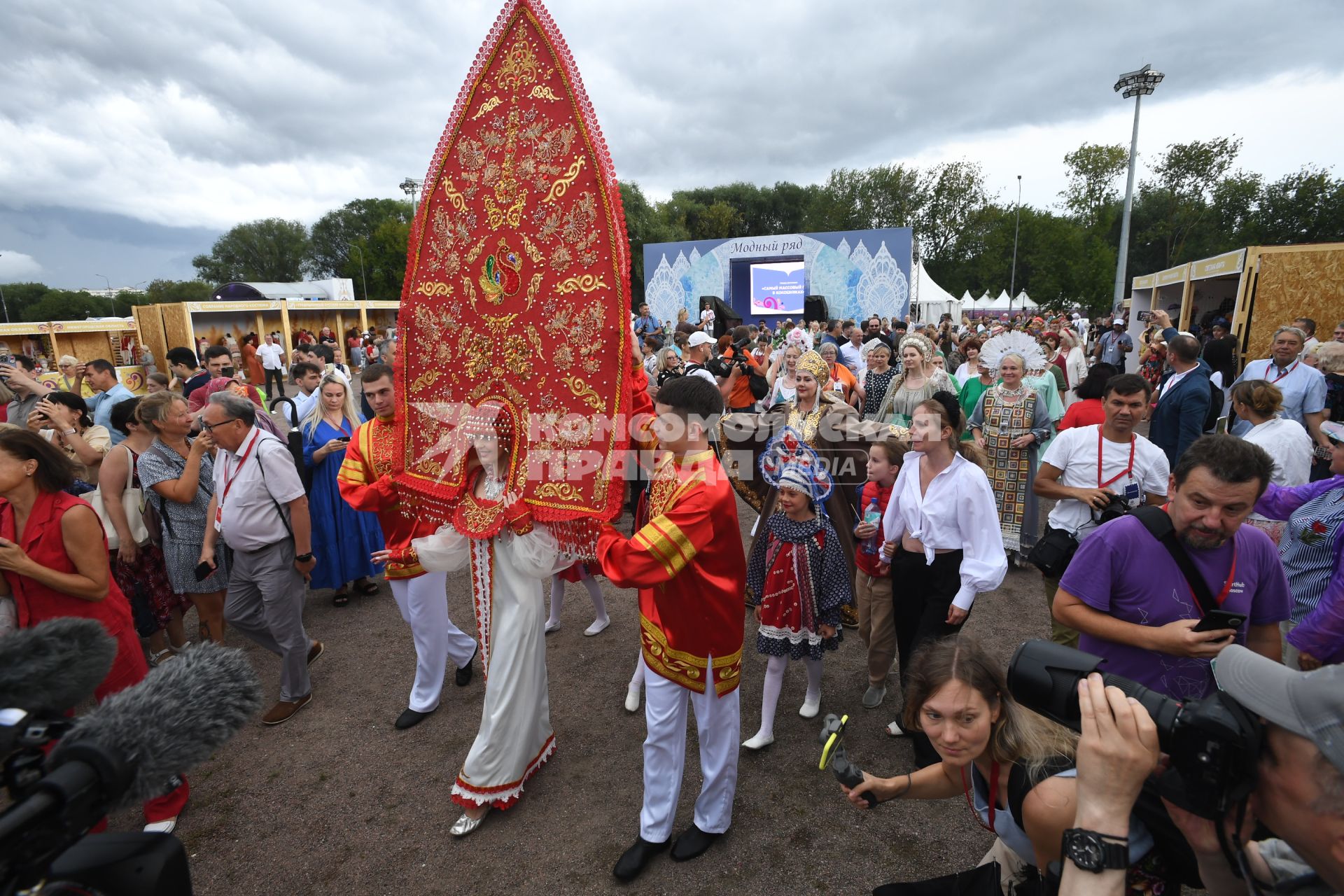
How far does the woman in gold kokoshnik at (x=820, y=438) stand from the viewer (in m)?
4.32

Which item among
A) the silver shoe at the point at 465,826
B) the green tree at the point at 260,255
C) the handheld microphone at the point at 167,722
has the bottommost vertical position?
the silver shoe at the point at 465,826

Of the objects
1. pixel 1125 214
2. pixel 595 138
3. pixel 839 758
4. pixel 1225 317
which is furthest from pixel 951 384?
pixel 1125 214

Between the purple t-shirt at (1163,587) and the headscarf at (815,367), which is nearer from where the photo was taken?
the purple t-shirt at (1163,587)

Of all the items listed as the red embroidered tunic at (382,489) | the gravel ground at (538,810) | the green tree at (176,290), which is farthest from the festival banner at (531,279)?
the green tree at (176,290)

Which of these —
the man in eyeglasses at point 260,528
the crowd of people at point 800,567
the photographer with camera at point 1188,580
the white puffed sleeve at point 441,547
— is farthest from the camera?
the man in eyeglasses at point 260,528

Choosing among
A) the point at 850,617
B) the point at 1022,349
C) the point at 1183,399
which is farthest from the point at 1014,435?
the point at 850,617

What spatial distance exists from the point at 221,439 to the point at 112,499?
106cm

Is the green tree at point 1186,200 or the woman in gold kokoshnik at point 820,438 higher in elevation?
the green tree at point 1186,200

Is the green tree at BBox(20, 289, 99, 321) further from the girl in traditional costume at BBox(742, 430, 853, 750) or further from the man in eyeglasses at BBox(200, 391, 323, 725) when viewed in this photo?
the girl in traditional costume at BBox(742, 430, 853, 750)

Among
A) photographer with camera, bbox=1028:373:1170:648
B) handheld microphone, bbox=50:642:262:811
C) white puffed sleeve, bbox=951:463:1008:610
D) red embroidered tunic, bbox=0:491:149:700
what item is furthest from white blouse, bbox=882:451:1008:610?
red embroidered tunic, bbox=0:491:149:700

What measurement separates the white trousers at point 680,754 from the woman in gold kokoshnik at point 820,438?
5.02 ft

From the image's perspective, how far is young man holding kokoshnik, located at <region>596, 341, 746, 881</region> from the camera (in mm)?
2410

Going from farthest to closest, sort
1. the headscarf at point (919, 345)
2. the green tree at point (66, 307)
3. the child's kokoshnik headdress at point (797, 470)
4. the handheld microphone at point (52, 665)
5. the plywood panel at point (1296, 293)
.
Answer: the green tree at point (66, 307)
the plywood panel at point (1296, 293)
the headscarf at point (919, 345)
the child's kokoshnik headdress at point (797, 470)
the handheld microphone at point (52, 665)

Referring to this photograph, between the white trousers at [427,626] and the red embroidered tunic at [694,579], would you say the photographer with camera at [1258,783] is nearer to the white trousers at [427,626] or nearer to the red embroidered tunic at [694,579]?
the red embroidered tunic at [694,579]
